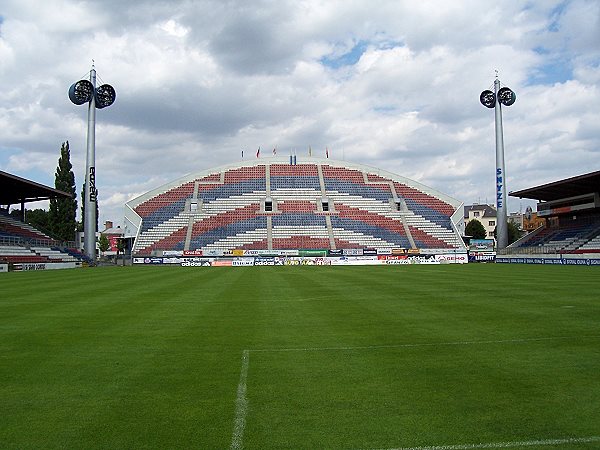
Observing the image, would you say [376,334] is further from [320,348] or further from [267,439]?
[267,439]

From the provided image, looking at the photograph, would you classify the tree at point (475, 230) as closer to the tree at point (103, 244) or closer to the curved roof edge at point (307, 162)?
the curved roof edge at point (307, 162)

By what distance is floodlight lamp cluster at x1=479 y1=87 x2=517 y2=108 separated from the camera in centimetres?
7488

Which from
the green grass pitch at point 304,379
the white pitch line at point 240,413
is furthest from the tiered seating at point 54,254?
the white pitch line at point 240,413

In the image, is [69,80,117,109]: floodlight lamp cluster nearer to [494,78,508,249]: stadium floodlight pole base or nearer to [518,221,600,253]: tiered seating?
[494,78,508,249]: stadium floodlight pole base

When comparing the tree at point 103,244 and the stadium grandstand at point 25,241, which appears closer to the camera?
the stadium grandstand at point 25,241

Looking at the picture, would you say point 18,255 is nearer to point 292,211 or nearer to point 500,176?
point 292,211

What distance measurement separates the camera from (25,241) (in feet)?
187

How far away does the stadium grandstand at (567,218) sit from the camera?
187 ft

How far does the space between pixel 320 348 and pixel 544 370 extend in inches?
161

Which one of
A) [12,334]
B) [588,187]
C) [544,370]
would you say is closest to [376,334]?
[544,370]

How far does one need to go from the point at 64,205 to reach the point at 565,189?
68.8 meters

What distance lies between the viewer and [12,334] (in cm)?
1209

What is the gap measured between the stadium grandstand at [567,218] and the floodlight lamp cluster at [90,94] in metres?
57.1

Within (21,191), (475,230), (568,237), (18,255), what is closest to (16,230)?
(21,191)
